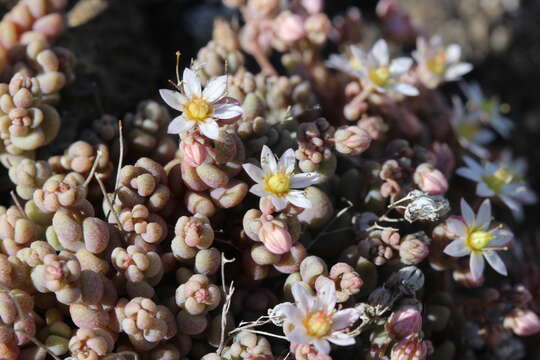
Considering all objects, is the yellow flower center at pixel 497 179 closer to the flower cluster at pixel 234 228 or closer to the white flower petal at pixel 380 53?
the flower cluster at pixel 234 228

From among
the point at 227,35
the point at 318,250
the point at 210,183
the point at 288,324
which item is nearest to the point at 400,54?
the point at 227,35

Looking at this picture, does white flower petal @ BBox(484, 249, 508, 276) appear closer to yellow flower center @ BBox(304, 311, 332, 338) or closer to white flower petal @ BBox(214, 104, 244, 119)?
yellow flower center @ BBox(304, 311, 332, 338)

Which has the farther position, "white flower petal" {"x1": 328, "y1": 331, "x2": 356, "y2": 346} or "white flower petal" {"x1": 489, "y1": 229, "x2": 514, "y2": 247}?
"white flower petal" {"x1": 489, "y1": 229, "x2": 514, "y2": 247}

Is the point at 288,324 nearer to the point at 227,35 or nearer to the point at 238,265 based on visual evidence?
the point at 238,265

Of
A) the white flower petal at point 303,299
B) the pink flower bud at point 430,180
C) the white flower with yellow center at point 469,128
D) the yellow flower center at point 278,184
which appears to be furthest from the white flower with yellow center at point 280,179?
the white flower with yellow center at point 469,128

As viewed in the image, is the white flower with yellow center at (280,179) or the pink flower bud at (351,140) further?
the pink flower bud at (351,140)

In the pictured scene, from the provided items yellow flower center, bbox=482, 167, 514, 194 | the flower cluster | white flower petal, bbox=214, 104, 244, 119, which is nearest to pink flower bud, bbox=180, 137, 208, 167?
the flower cluster
